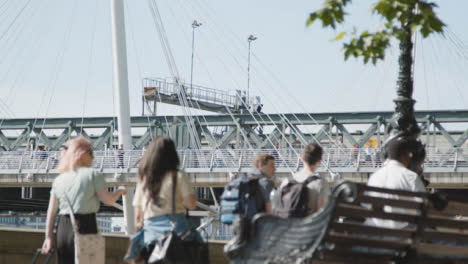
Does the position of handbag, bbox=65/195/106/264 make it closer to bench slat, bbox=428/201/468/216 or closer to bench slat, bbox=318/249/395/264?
bench slat, bbox=318/249/395/264

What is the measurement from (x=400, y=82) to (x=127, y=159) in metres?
39.2

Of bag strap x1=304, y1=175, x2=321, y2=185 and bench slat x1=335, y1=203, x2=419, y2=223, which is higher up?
bag strap x1=304, y1=175, x2=321, y2=185

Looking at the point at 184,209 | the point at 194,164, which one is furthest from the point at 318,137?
the point at 184,209

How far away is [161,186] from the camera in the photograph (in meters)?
7.12

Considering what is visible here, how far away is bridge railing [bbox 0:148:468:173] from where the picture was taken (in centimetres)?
4688

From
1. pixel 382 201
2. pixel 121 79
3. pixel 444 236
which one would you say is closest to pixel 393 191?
pixel 382 201

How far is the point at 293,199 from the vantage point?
8.41m

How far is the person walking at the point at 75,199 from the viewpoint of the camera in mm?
7848

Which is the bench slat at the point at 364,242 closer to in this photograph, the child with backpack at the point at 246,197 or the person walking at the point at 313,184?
the person walking at the point at 313,184

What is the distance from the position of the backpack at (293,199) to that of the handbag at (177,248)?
1.42 meters

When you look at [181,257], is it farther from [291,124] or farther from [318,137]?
[318,137]

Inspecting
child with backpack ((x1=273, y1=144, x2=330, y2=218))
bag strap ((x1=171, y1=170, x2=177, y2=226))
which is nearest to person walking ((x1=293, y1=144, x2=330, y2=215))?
child with backpack ((x1=273, y1=144, x2=330, y2=218))

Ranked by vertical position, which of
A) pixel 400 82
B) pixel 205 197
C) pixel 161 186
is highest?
pixel 400 82

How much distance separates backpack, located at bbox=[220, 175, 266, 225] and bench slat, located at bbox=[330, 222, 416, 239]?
8.87ft
